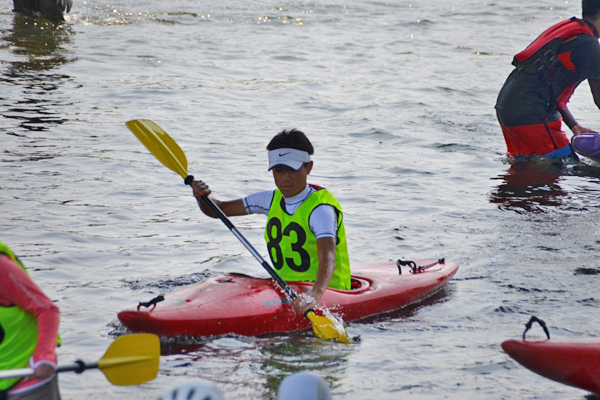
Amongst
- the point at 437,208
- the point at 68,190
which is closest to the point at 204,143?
the point at 68,190

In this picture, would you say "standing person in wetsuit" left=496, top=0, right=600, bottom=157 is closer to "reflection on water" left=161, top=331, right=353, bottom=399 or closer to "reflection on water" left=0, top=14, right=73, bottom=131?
"reflection on water" left=161, top=331, right=353, bottom=399

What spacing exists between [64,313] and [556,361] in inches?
112

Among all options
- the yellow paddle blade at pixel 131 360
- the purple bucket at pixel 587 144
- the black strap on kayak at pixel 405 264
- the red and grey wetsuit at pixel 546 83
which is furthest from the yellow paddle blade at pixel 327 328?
the purple bucket at pixel 587 144

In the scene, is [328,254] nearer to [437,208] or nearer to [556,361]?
[556,361]

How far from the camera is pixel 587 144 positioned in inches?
289

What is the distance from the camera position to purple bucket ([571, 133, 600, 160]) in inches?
287

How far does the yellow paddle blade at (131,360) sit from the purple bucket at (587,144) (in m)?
5.98

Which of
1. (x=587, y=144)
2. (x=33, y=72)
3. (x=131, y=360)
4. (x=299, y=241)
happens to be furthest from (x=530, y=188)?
(x=33, y=72)

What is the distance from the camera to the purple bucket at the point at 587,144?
7301 mm

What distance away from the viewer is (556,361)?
326 cm

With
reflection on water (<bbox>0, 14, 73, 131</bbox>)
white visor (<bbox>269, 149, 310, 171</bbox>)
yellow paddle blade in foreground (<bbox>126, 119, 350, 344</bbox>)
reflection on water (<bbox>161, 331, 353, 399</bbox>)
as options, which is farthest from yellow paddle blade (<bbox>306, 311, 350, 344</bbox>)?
reflection on water (<bbox>0, 14, 73, 131</bbox>)

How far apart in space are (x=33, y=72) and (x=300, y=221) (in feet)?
32.7

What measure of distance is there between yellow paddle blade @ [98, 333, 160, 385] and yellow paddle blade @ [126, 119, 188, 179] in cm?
212

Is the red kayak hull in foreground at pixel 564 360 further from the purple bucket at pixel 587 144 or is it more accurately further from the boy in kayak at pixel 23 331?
the purple bucket at pixel 587 144
